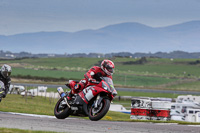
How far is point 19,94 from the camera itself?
172ft

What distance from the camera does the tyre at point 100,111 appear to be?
13742 mm

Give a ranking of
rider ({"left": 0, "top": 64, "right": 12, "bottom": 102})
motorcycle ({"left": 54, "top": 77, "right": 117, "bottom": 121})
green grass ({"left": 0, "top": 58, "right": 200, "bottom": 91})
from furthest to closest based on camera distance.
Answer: green grass ({"left": 0, "top": 58, "right": 200, "bottom": 91}) → rider ({"left": 0, "top": 64, "right": 12, "bottom": 102}) → motorcycle ({"left": 54, "top": 77, "right": 117, "bottom": 121})

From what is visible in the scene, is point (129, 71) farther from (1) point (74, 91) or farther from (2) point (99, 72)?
(2) point (99, 72)

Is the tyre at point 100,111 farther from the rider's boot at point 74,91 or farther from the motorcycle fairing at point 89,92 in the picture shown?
the rider's boot at point 74,91

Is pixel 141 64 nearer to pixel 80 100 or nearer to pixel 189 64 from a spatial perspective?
pixel 189 64

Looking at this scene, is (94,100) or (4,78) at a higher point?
(4,78)

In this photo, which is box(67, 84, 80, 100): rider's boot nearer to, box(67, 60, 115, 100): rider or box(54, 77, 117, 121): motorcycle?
box(67, 60, 115, 100): rider

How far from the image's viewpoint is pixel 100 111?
13.9 meters

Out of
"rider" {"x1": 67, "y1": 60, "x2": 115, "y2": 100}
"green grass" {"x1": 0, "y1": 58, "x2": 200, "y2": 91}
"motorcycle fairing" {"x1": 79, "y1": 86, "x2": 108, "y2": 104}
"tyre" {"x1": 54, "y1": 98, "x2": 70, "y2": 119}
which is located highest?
"green grass" {"x1": 0, "y1": 58, "x2": 200, "y2": 91}

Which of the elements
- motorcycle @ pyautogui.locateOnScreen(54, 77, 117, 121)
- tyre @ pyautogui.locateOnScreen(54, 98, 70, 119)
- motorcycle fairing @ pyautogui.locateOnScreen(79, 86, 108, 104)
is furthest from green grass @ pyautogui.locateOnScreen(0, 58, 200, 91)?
motorcycle fairing @ pyautogui.locateOnScreen(79, 86, 108, 104)

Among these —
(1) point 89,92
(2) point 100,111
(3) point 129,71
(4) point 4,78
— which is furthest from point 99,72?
(3) point 129,71

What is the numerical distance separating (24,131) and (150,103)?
56.1 ft

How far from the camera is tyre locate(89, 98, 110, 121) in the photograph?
13.7 m

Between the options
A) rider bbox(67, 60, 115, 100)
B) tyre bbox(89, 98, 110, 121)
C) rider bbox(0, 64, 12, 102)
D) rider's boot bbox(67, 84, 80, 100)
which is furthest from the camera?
rider bbox(0, 64, 12, 102)
